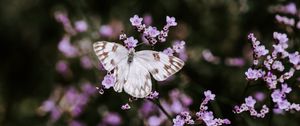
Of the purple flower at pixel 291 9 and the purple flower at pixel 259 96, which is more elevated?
the purple flower at pixel 291 9

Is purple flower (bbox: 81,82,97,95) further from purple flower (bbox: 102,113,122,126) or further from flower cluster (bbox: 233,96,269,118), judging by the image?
flower cluster (bbox: 233,96,269,118)

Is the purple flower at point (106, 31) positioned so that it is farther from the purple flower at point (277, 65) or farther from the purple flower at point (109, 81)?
the purple flower at point (277, 65)

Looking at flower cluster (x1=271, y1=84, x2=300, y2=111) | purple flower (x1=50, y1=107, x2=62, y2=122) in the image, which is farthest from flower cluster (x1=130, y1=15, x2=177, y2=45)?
purple flower (x1=50, y1=107, x2=62, y2=122)

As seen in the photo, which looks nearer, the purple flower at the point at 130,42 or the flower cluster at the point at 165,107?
the purple flower at the point at 130,42

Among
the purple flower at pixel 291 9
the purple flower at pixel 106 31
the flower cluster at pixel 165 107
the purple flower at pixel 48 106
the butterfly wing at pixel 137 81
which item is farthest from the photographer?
the purple flower at pixel 48 106

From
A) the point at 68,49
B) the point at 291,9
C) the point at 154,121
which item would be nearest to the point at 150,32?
the point at 154,121

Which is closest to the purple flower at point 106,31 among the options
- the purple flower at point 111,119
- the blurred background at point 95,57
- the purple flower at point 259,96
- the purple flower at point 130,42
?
the blurred background at point 95,57

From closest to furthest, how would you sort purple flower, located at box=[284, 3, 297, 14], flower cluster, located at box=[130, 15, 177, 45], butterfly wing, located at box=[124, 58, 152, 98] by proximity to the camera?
butterfly wing, located at box=[124, 58, 152, 98]
flower cluster, located at box=[130, 15, 177, 45]
purple flower, located at box=[284, 3, 297, 14]

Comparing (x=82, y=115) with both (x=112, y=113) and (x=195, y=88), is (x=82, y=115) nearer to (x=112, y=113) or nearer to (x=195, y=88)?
(x=112, y=113)

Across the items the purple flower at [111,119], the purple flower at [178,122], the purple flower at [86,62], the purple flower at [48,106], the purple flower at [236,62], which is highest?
the purple flower at [236,62]
